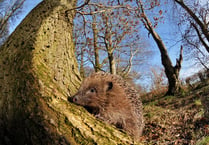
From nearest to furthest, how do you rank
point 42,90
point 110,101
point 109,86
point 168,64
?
point 42,90 < point 110,101 < point 109,86 < point 168,64

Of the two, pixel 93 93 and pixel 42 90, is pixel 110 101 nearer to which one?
pixel 93 93

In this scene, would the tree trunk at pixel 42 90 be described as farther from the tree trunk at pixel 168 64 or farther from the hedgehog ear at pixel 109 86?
the tree trunk at pixel 168 64

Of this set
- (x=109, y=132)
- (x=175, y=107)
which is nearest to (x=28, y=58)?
(x=109, y=132)

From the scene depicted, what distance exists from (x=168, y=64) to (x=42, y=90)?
11462mm

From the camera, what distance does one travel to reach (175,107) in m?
9.45

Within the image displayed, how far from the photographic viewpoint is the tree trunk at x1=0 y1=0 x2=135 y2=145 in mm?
1929

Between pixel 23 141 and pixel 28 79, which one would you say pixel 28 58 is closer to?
pixel 28 79

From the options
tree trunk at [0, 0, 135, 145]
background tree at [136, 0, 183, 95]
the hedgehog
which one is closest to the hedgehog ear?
the hedgehog

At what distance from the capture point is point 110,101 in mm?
3016

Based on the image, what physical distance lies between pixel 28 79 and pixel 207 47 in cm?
1514

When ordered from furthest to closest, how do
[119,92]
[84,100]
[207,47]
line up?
1. [207,47]
2. [119,92]
3. [84,100]

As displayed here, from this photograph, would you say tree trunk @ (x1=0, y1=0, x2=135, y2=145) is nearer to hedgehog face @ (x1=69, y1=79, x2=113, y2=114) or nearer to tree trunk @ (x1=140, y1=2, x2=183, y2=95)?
hedgehog face @ (x1=69, y1=79, x2=113, y2=114)

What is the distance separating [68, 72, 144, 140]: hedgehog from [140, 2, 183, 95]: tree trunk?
31.1 ft

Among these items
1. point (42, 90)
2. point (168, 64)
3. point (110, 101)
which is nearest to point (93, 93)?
point (110, 101)
